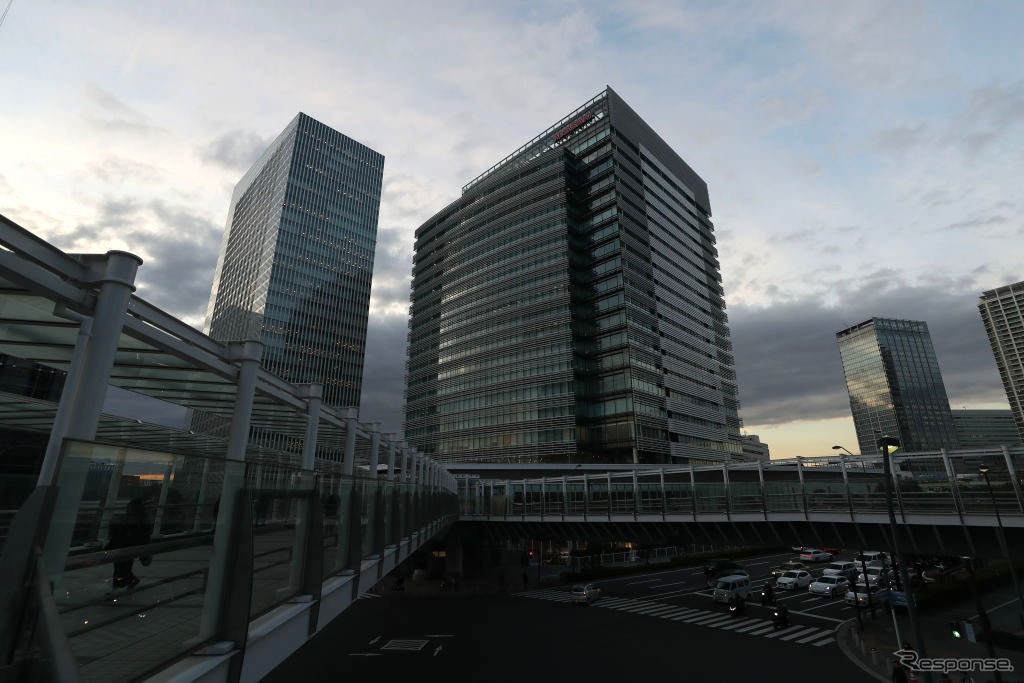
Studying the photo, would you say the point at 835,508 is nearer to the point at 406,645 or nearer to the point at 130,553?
the point at 406,645

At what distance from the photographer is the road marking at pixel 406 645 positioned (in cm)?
2875

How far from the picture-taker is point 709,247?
123 m

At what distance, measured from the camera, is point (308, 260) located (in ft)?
436

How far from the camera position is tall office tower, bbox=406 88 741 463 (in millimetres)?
83750

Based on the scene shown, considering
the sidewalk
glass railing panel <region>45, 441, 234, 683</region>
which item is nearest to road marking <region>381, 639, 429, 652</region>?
the sidewalk

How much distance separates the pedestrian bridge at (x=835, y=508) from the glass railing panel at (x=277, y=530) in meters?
22.5

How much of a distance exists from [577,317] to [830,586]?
182 feet

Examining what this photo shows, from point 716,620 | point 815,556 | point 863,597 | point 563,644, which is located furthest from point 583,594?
point 815,556

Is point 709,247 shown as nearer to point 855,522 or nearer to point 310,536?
point 855,522

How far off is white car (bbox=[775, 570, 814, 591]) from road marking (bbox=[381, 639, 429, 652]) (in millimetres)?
35559

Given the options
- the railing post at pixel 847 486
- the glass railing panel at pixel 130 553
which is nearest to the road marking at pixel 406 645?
the railing post at pixel 847 486

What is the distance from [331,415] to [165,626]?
64.0 ft

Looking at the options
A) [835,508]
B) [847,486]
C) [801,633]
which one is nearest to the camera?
[847,486]

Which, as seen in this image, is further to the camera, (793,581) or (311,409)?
(793,581)
